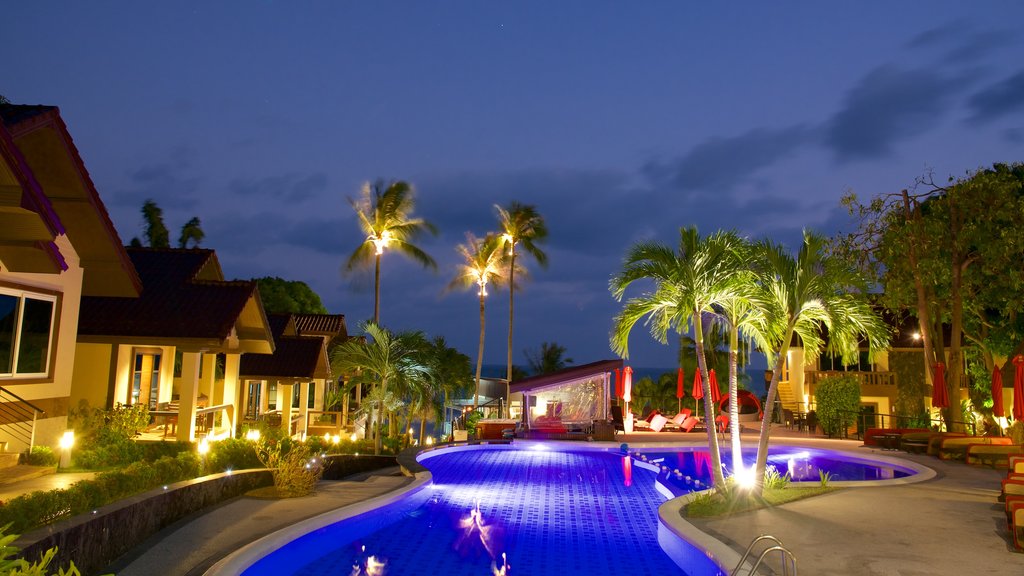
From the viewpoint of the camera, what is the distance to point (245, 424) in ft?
67.1

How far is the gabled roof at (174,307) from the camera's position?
13914mm

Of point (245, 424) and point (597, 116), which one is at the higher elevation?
point (597, 116)

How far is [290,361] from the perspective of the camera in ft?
77.6

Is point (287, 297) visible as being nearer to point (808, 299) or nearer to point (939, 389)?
point (939, 389)

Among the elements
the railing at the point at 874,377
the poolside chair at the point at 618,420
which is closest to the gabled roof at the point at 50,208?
the poolside chair at the point at 618,420

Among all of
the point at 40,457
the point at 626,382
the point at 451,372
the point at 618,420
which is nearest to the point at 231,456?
the point at 40,457

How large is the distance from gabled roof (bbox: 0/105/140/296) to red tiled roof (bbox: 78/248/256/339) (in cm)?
87

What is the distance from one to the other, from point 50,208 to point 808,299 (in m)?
11.1

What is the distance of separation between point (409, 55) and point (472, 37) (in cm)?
1084

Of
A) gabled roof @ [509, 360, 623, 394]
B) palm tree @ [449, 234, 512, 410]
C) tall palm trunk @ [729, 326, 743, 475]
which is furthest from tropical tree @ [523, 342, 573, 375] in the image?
tall palm trunk @ [729, 326, 743, 475]

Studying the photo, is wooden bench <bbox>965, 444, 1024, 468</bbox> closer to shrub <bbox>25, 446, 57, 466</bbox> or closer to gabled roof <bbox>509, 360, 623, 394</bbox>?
gabled roof <bbox>509, 360, 623, 394</bbox>

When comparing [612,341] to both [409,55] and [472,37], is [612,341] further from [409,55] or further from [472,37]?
[409,55]

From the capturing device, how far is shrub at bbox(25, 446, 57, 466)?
10523 mm

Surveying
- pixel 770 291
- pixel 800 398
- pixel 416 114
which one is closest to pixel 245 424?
pixel 770 291
